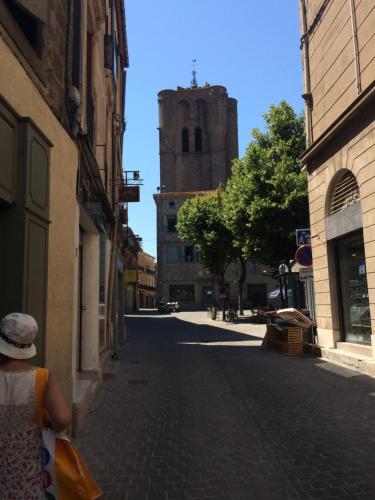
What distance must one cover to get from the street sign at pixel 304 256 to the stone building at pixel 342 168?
0.69 feet

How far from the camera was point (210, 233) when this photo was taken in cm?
3478

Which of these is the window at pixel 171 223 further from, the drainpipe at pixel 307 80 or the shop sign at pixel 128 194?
the drainpipe at pixel 307 80

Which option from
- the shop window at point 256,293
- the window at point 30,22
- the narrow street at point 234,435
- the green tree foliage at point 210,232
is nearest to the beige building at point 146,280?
the shop window at point 256,293

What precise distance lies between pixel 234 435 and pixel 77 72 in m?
5.41

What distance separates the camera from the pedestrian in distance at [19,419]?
2.42m

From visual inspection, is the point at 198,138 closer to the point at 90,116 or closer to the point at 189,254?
the point at 189,254

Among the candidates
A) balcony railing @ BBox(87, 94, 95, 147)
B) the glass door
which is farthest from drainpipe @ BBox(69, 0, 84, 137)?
the glass door

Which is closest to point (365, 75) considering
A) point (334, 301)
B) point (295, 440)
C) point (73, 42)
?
point (334, 301)

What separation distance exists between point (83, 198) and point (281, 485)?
17.2 ft

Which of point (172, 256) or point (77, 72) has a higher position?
point (172, 256)

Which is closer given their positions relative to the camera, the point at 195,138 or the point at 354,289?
the point at 354,289

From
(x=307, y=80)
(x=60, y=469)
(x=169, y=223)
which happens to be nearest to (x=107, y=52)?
(x=307, y=80)

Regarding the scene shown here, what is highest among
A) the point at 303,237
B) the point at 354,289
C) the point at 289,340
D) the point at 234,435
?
the point at 303,237

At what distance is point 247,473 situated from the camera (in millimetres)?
4398
